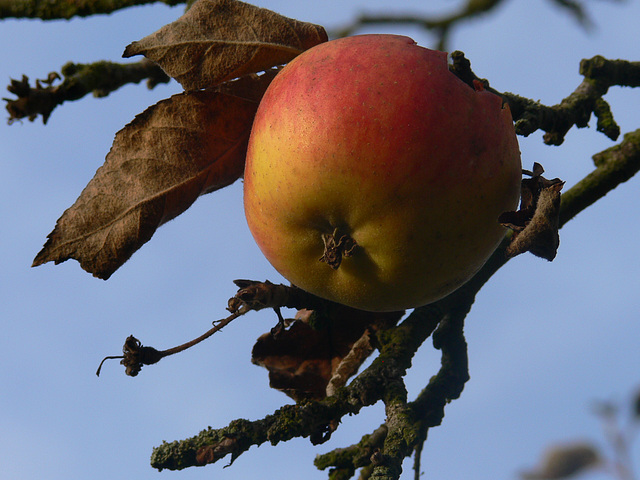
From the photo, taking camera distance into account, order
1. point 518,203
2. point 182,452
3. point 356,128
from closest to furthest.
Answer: point 356,128 < point 182,452 < point 518,203

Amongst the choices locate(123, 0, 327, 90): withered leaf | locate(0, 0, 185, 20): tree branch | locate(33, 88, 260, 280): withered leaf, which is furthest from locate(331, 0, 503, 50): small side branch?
locate(0, 0, 185, 20): tree branch

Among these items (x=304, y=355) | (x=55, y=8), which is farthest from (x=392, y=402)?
(x=55, y=8)

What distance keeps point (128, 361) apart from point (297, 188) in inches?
26.1

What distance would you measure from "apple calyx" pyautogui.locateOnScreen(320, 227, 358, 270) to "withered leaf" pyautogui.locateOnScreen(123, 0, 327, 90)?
1.95ft

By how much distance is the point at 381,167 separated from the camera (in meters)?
1.67

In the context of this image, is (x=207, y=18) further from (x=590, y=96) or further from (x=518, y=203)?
(x=590, y=96)

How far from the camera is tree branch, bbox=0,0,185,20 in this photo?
7.10 feet

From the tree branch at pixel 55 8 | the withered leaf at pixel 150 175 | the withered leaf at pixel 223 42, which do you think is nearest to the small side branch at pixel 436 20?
the withered leaf at pixel 223 42

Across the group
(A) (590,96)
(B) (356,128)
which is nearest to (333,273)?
(B) (356,128)

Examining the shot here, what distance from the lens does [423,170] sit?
5.50 ft

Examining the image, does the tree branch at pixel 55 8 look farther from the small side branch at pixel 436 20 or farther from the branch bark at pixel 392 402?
the branch bark at pixel 392 402

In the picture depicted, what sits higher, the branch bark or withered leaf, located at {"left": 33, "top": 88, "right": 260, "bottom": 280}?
withered leaf, located at {"left": 33, "top": 88, "right": 260, "bottom": 280}

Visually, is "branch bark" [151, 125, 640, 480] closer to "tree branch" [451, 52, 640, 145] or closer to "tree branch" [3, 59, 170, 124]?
"tree branch" [451, 52, 640, 145]

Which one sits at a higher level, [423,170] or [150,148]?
[150,148]
